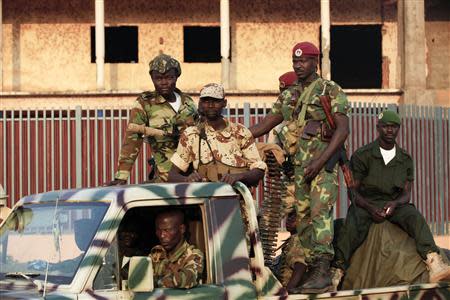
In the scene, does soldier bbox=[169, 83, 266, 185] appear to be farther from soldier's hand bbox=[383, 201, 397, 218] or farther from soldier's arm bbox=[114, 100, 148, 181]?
soldier's arm bbox=[114, 100, 148, 181]

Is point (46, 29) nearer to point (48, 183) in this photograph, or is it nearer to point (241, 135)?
point (48, 183)

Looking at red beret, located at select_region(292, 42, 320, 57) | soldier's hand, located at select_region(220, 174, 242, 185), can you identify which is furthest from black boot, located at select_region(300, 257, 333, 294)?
red beret, located at select_region(292, 42, 320, 57)

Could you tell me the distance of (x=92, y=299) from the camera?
16.5ft

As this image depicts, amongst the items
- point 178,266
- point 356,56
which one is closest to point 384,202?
point 178,266

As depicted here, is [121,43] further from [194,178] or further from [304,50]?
[194,178]

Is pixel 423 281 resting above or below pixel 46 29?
below

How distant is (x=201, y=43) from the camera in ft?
97.9

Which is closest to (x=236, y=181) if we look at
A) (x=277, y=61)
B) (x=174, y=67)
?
(x=174, y=67)

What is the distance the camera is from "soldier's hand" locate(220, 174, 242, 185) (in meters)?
5.92

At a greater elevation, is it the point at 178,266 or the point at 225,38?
the point at 225,38

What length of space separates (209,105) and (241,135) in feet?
0.88

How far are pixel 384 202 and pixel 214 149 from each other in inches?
53.7

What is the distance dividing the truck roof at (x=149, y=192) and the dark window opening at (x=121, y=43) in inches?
886

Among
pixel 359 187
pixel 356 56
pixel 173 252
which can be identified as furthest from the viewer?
pixel 356 56
